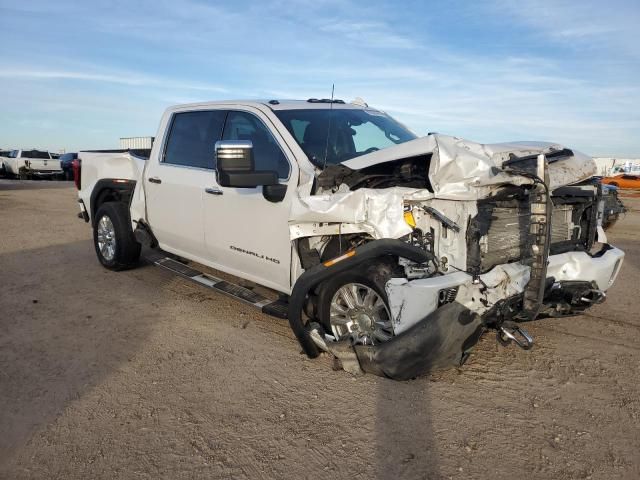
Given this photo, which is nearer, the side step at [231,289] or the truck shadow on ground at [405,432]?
the truck shadow on ground at [405,432]

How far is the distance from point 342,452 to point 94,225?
534 cm

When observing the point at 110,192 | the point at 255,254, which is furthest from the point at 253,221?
the point at 110,192

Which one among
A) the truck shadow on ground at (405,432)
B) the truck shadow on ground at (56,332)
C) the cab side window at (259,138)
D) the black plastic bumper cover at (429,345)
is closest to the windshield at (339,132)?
the cab side window at (259,138)

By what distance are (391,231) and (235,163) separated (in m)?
1.21

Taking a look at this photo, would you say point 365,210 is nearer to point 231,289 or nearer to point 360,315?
point 360,315

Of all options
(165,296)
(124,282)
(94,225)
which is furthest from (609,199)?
(94,225)

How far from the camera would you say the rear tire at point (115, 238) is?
6.65m

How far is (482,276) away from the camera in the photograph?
3.57m

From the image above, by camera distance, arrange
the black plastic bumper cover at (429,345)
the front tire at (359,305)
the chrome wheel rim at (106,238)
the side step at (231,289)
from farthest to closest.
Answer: the chrome wheel rim at (106,238) → the side step at (231,289) → the front tire at (359,305) → the black plastic bumper cover at (429,345)

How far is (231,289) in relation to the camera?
4.97 m

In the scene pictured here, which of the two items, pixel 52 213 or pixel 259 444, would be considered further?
pixel 52 213

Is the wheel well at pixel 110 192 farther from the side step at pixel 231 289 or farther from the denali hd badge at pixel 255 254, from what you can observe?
the denali hd badge at pixel 255 254

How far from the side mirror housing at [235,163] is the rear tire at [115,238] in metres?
3.10

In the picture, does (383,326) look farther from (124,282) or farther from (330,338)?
(124,282)
